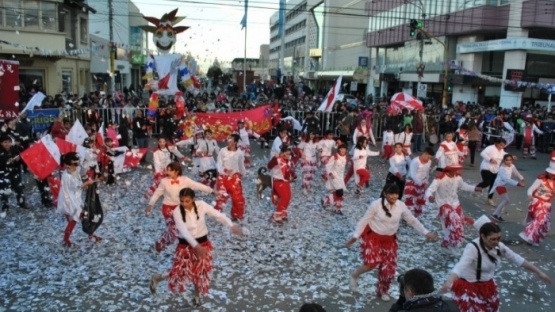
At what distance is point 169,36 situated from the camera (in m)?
14.6

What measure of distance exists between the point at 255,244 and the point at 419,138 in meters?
12.2

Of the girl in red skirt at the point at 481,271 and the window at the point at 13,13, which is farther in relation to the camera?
the window at the point at 13,13

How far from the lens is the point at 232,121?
16969 millimetres

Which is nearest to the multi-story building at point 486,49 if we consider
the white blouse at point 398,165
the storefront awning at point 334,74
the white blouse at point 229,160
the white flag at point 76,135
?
the storefront awning at point 334,74

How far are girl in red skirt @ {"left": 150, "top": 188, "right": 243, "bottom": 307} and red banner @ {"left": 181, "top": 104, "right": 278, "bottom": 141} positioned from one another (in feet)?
35.0

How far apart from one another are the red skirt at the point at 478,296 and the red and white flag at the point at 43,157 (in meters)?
7.67

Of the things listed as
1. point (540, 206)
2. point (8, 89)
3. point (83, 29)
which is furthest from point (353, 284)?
point (83, 29)

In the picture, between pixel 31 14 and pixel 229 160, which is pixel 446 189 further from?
pixel 31 14

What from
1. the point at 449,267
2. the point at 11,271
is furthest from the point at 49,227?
the point at 449,267

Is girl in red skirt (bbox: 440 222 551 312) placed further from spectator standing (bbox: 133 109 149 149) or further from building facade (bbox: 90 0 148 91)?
building facade (bbox: 90 0 148 91)

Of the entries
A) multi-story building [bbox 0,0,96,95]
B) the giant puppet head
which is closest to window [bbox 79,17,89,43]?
multi-story building [bbox 0,0,96,95]

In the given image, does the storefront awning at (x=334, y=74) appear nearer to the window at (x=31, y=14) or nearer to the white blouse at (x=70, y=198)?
the window at (x=31, y=14)

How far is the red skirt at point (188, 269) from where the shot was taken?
5.47 meters

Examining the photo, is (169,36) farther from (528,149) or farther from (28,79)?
(28,79)
